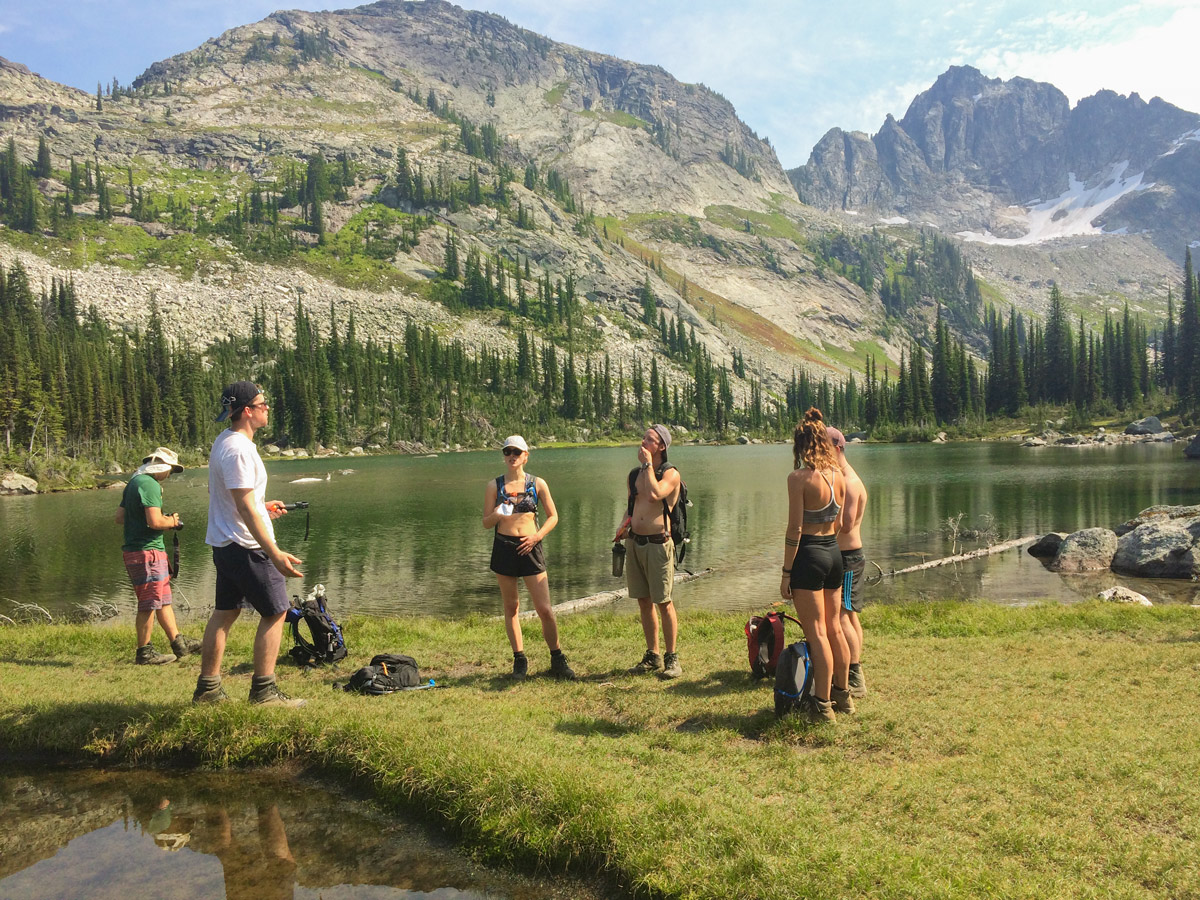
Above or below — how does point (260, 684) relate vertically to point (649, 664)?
above

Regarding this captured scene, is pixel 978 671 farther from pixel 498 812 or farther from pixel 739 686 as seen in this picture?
pixel 498 812

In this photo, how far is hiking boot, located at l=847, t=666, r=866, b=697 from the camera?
796 centimetres

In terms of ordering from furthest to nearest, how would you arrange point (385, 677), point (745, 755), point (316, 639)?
point (316, 639)
point (385, 677)
point (745, 755)

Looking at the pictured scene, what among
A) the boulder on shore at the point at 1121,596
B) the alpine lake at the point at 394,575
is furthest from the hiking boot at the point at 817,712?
the boulder on shore at the point at 1121,596

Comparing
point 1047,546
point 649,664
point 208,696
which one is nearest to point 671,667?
point 649,664

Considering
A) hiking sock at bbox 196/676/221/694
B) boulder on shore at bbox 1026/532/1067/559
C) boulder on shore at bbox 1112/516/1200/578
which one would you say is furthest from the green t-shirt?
boulder on shore at bbox 1026/532/1067/559

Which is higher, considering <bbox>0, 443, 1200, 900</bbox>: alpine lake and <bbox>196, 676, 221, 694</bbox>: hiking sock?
<bbox>196, 676, 221, 694</bbox>: hiking sock

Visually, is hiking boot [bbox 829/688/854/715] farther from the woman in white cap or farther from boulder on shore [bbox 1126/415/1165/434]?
boulder on shore [bbox 1126/415/1165/434]

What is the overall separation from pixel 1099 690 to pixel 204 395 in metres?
128

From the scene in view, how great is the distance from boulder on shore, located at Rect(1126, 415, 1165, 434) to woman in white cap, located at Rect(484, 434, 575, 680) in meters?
109

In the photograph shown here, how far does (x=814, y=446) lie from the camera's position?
7.30m

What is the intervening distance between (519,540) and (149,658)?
20.5 feet

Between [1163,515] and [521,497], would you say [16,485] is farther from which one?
[1163,515]

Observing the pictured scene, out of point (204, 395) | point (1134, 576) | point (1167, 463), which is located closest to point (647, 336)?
point (204, 395)
